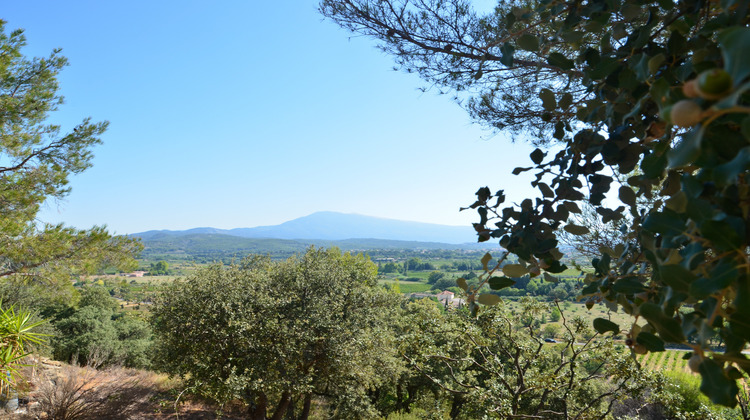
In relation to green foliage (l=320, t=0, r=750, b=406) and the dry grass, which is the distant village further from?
the dry grass

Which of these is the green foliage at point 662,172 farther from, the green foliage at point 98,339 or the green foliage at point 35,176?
the green foliage at point 98,339

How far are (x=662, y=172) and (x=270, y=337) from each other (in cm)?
809

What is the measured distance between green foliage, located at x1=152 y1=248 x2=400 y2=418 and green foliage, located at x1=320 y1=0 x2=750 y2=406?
23.5 feet

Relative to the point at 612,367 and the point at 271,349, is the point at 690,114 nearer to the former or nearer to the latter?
the point at 612,367

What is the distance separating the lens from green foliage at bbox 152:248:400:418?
7359mm

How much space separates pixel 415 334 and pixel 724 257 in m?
4.15

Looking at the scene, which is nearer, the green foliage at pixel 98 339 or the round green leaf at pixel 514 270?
the round green leaf at pixel 514 270

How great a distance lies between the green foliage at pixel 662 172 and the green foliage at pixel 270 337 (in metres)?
7.17

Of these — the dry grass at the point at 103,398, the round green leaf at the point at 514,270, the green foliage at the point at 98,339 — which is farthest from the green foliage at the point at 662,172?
the green foliage at the point at 98,339

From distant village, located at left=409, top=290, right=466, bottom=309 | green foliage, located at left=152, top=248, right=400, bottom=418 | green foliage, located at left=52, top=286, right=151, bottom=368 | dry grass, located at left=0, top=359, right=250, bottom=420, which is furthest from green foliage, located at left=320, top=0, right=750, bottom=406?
green foliage, located at left=52, top=286, right=151, bottom=368

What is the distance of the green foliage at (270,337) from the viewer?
7.36 metres

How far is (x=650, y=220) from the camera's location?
440mm

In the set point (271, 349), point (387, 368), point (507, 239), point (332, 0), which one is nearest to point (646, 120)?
point (507, 239)

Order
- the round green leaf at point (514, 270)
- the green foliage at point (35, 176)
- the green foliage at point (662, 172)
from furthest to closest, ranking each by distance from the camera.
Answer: the green foliage at point (35, 176) → the round green leaf at point (514, 270) → the green foliage at point (662, 172)
